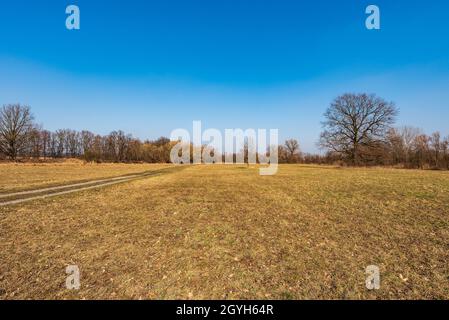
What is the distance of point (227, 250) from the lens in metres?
5.91

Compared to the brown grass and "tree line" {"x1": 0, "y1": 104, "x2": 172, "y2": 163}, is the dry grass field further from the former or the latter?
"tree line" {"x1": 0, "y1": 104, "x2": 172, "y2": 163}

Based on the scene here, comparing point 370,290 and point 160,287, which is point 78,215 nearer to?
point 160,287

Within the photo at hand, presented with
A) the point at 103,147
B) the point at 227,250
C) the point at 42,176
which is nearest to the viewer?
the point at 227,250

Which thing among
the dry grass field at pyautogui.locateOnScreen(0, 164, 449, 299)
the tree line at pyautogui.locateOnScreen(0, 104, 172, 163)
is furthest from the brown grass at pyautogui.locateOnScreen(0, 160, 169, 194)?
the tree line at pyautogui.locateOnScreen(0, 104, 172, 163)

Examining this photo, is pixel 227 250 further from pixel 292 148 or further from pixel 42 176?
pixel 292 148

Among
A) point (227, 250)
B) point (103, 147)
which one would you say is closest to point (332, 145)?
point (227, 250)

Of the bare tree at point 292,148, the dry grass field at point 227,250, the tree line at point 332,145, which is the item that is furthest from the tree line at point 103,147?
the dry grass field at point 227,250

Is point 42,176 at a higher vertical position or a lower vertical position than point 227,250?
higher

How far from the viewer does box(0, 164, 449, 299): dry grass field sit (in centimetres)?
421

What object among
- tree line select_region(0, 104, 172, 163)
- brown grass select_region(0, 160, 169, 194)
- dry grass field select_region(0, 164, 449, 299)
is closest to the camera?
dry grass field select_region(0, 164, 449, 299)

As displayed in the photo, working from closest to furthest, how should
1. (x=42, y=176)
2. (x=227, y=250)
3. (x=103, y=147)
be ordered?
(x=227, y=250) < (x=42, y=176) < (x=103, y=147)

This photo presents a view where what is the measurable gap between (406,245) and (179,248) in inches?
240

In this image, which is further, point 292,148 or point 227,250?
point 292,148
